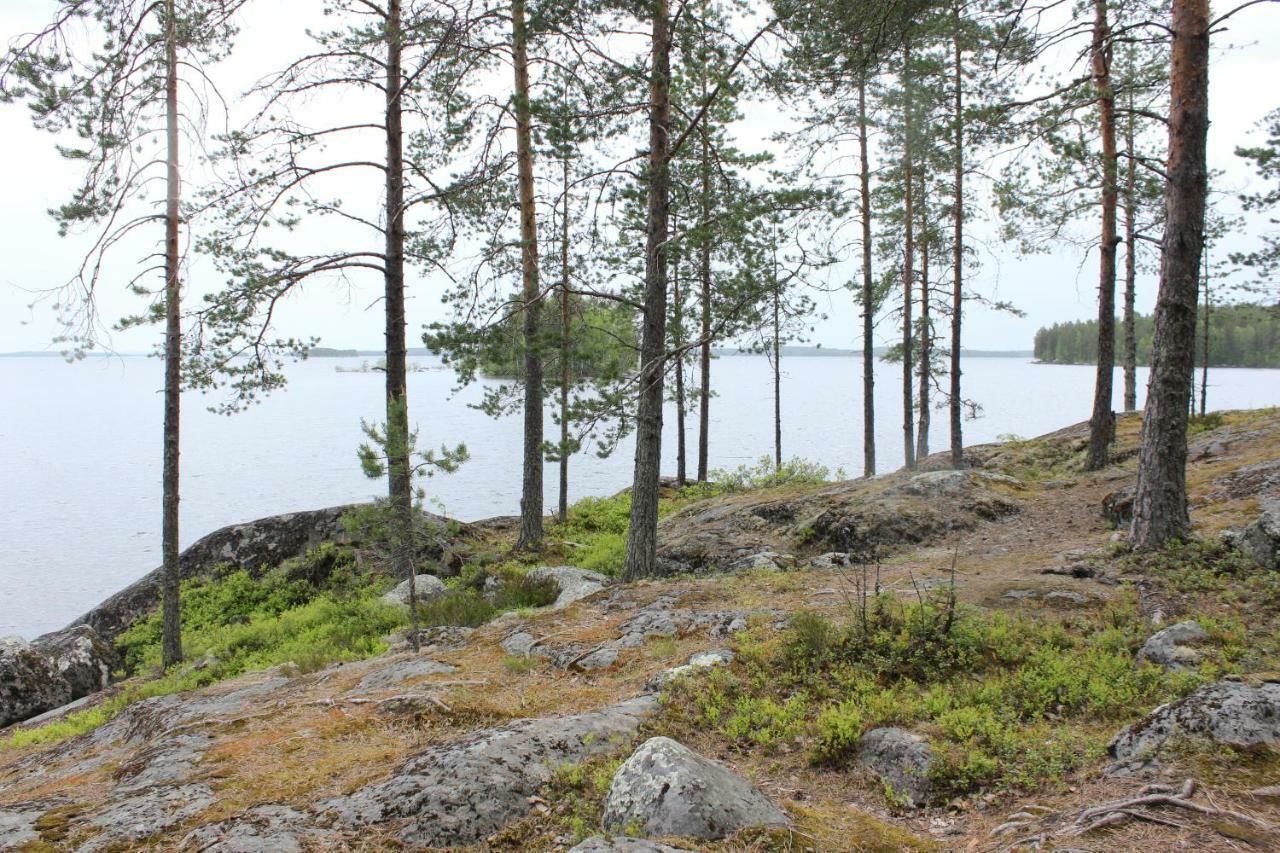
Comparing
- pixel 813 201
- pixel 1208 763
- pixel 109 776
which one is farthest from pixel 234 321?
pixel 1208 763

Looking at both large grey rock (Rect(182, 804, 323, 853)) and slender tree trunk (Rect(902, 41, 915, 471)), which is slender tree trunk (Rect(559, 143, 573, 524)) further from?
slender tree trunk (Rect(902, 41, 915, 471))

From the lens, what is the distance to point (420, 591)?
38.4ft

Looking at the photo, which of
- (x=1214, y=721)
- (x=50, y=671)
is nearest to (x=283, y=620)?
(x=50, y=671)

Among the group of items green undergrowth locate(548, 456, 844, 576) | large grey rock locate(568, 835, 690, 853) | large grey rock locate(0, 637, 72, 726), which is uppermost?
large grey rock locate(568, 835, 690, 853)

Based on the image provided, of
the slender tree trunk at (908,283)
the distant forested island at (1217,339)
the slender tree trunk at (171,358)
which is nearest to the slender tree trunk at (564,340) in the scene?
the slender tree trunk at (171,358)

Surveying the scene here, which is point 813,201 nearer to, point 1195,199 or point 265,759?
point 1195,199

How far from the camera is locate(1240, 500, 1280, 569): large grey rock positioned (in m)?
6.53

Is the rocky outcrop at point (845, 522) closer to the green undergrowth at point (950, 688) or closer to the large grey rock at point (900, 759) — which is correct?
the green undergrowth at point (950, 688)

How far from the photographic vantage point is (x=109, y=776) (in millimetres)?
4895

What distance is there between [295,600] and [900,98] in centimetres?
1619

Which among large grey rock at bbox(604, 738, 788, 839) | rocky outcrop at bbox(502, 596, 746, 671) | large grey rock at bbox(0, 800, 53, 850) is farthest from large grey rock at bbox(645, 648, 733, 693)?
large grey rock at bbox(0, 800, 53, 850)

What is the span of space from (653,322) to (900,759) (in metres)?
→ 6.69

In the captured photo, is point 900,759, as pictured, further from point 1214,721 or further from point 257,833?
point 257,833

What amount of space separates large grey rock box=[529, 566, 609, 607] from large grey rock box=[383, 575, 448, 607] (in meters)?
1.84
